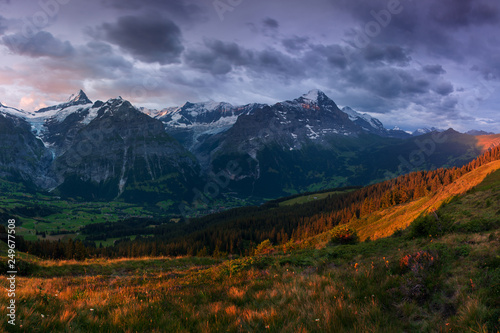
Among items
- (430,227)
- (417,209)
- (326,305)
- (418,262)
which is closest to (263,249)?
(417,209)

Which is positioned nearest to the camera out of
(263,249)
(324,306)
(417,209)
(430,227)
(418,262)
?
(324,306)

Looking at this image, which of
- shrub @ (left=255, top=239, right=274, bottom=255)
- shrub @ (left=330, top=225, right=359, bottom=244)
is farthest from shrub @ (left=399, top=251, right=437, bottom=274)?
shrub @ (left=255, top=239, right=274, bottom=255)

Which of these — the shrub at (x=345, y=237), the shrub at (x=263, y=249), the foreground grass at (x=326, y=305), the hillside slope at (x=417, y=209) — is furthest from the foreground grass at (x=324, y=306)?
the shrub at (x=263, y=249)

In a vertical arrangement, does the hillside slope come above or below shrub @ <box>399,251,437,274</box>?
below

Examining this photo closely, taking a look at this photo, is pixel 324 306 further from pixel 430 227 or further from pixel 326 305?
pixel 430 227

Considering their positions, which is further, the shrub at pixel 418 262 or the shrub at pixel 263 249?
the shrub at pixel 263 249

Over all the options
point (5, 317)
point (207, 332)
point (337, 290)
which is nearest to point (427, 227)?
point (337, 290)

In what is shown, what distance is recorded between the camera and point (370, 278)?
28.6 ft

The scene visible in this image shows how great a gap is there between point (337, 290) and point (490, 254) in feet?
21.1

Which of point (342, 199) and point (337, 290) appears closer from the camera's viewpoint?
point (337, 290)

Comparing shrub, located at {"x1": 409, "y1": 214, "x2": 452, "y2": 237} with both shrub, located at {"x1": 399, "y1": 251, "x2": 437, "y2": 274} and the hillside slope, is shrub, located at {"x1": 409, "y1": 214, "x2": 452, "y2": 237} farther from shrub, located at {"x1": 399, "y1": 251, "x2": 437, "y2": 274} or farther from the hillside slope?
the hillside slope

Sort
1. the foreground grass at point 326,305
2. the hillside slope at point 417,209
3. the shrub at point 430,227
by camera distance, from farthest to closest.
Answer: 1. the hillside slope at point 417,209
2. the shrub at point 430,227
3. the foreground grass at point 326,305

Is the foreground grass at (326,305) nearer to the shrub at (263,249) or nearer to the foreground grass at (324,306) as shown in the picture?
the foreground grass at (324,306)

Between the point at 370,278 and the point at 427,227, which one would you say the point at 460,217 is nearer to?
the point at 427,227
